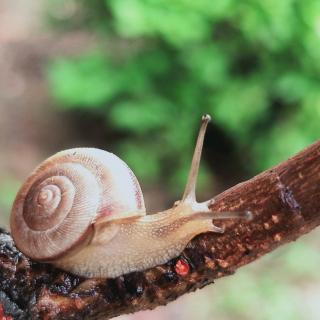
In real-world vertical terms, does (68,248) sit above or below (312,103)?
below

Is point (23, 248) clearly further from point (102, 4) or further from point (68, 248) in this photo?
point (102, 4)

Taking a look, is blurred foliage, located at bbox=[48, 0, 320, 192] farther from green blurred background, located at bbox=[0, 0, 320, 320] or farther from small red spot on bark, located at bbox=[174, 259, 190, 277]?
small red spot on bark, located at bbox=[174, 259, 190, 277]

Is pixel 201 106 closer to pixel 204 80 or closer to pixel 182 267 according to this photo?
pixel 204 80

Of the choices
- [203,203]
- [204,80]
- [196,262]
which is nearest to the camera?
[196,262]

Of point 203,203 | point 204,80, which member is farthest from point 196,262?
point 204,80

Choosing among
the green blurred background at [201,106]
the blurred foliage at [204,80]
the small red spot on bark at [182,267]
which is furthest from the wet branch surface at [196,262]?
the blurred foliage at [204,80]

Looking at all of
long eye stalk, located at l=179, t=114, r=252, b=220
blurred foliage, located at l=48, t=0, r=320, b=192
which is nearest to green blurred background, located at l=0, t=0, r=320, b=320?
blurred foliage, located at l=48, t=0, r=320, b=192

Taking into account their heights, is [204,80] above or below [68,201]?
above

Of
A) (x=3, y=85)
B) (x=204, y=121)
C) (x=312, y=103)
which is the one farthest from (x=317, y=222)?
(x=3, y=85)
